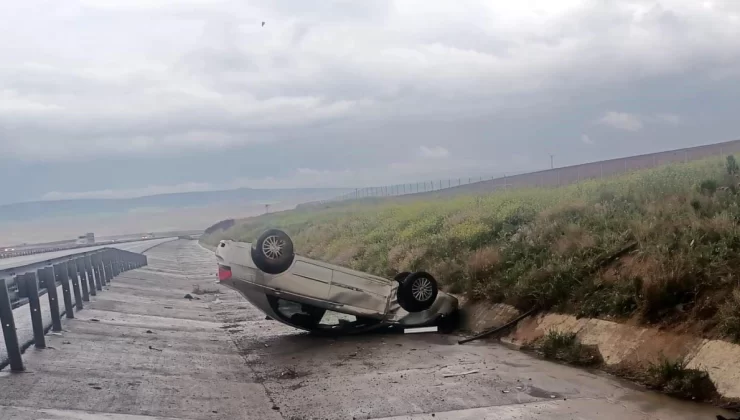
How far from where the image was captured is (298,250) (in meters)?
41.7

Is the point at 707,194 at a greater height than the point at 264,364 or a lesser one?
greater

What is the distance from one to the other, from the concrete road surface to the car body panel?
379 millimetres

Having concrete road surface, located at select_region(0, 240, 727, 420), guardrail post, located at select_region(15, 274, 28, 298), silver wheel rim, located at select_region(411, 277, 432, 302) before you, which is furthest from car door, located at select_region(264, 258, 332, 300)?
guardrail post, located at select_region(15, 274, 28, 298)

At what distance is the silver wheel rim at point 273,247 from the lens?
12250 millimetres

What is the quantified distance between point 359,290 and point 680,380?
5.99 metres

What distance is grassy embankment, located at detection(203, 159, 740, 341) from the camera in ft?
31.0

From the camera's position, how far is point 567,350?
10.2 m

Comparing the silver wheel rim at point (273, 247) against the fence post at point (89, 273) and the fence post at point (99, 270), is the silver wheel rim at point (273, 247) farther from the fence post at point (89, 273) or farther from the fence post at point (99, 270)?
the fence post at point (99, 270)

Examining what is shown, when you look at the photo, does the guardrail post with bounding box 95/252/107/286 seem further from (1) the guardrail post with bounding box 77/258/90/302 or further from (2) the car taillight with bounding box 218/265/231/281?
(2) the car taillight with bounding box 218/265/231/281

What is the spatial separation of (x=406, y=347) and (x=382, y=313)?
46.1 inches

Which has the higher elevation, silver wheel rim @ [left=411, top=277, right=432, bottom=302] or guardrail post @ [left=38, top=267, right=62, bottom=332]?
guardrail post @ [left=38, top=267, right=62, bottom=332]

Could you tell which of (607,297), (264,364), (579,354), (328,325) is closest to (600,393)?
(579,354)

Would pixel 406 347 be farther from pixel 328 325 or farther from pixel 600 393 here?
pixel 600 393

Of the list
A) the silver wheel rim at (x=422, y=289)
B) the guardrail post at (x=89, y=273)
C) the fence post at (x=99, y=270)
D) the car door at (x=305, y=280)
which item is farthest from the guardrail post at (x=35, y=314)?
the fence post at (x=99, y=270)
